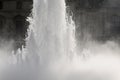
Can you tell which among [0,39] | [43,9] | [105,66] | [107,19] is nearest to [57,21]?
[43,9]

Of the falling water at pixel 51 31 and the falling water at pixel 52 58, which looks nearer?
the falling water at pixel 52 58

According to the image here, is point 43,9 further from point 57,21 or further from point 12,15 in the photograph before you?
point 12,15

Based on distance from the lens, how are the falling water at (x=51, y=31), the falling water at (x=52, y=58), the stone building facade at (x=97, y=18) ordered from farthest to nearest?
1. the stone building facade at (x=97, y=18)
2. the falling water at (x=51, y=31)
3. the falling water at (x=52, y=58)

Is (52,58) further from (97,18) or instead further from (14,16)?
(14,16)

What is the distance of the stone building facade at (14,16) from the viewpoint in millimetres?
47156

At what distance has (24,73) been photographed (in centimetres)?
1667

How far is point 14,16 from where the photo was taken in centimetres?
4912

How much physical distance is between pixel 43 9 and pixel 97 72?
21.8 feet

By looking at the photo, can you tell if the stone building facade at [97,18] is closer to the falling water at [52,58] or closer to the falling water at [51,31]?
the falling water at [51,31]

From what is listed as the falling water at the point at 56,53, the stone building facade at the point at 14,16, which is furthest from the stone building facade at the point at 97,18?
the falling water at the point at 56,53

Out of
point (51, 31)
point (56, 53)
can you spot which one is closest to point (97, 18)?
point (51, 31)

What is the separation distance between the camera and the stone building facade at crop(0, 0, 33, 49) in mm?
47156

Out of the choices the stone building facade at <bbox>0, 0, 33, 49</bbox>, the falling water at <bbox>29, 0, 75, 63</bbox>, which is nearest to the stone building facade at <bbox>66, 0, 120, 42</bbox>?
the stone building facade at <bbox>0, 0, 33, 49</bbox>

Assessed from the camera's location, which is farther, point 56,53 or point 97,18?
point 97,18
